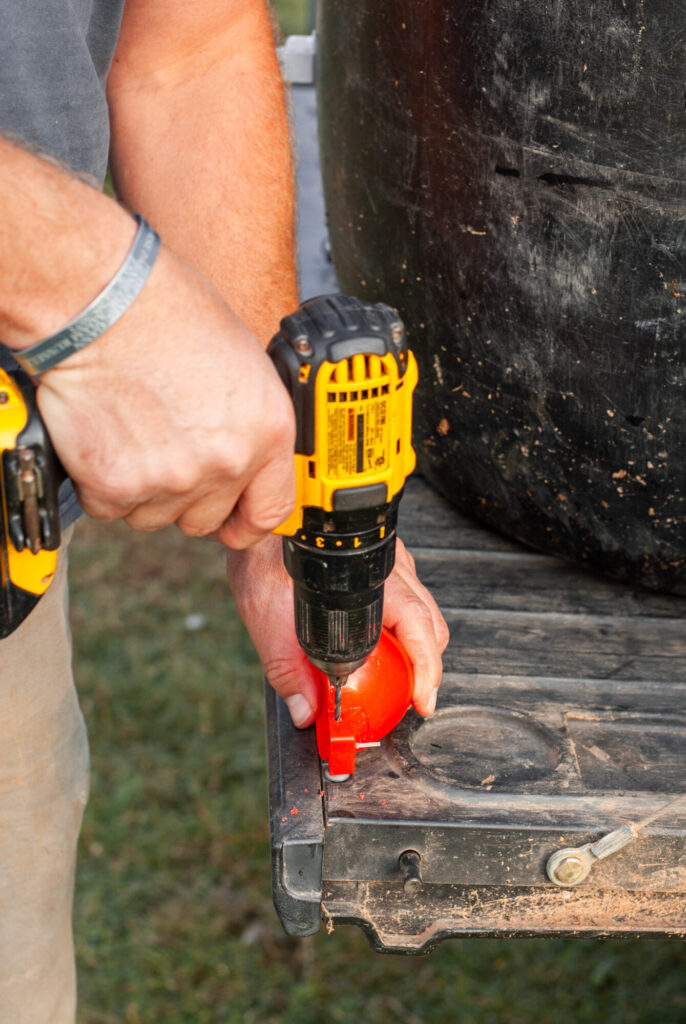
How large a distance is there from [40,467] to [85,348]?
111 mm

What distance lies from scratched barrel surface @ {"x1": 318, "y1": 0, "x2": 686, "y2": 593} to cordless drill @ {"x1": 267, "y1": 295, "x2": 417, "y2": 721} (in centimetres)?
34

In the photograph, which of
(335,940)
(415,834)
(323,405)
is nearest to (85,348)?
(323,405)

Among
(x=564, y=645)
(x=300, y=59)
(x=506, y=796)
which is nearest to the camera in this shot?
(x=506, y=796)

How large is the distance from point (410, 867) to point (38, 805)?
60cm

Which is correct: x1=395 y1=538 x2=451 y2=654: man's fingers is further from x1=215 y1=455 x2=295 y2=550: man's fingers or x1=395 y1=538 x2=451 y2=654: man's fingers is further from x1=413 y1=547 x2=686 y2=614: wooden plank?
x1=215 y1=455 x2=295 y2=550: man's fingers

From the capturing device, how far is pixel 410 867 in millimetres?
1024

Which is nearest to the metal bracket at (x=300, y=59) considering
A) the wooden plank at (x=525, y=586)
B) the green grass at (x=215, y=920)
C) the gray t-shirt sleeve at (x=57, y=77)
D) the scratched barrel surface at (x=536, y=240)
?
the scratched barrel surface at (x=536, y=240)

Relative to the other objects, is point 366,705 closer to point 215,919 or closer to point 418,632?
point 418,632

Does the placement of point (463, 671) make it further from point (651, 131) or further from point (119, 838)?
point (119, 838)

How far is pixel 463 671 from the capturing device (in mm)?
1273

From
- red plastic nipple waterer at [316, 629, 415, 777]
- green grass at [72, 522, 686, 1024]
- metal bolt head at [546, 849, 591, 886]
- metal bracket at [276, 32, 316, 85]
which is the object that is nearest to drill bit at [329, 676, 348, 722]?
red plastic nipple waterer at [316, 629, 415, 777]

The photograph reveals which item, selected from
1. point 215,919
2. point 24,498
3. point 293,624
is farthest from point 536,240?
point 215,919

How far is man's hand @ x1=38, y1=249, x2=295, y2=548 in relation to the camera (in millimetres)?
821

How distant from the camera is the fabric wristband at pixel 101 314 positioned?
807mm
